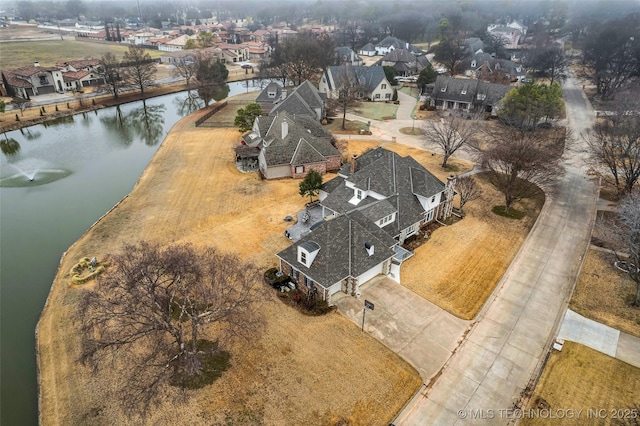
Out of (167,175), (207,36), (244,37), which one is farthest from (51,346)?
(244,37)


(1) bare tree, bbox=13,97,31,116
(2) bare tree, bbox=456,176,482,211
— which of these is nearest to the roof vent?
(2) bare tree, bbox=456,176,482,211

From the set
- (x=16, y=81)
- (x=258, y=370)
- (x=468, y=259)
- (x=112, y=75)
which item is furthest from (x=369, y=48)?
(x=258, y=370)

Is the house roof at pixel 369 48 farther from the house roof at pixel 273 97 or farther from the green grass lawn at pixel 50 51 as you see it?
the house roof at pixel 273 97

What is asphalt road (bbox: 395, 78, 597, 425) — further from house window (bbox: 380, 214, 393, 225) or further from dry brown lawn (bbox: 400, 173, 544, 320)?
house window (bbox: 380, 214, 393, 225)

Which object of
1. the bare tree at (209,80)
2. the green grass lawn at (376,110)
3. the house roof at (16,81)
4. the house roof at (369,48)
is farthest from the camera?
the house roof at (369,48)

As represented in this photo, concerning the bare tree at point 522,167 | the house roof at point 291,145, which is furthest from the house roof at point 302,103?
the bare tree at point 522,167

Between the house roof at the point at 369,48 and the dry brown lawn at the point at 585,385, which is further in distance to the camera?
the house roof at the point at 369,48

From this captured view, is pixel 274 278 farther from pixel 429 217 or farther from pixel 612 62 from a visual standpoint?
pixel 612 62

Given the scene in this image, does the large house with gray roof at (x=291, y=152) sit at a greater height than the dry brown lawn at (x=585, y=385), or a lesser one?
greater

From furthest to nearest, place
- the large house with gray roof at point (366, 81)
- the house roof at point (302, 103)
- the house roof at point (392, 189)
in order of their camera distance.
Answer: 1. the large house with gray roof at point (366, 81)
2. the house roof at point (302, 103)
3. the house roof at point (392, 189)
